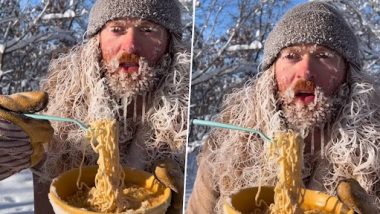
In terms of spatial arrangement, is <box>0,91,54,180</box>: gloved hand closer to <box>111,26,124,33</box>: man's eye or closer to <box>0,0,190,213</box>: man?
<box>0,0,190,213</box>: man

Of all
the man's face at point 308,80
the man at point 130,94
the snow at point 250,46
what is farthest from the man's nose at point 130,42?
the man's face at point 308,80

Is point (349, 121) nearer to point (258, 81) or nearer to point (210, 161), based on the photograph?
point (258, 81)

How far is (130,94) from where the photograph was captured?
128cm

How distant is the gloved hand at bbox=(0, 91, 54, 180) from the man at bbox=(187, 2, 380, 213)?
0.43 metres

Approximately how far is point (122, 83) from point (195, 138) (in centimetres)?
21

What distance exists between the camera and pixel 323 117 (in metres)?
1.18

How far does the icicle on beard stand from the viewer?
3.86ft

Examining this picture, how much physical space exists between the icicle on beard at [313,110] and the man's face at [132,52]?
30 cm

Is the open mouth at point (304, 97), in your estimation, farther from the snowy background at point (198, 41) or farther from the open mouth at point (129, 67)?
the open mouth at point (129, 67)

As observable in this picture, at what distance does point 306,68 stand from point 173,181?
387 mm

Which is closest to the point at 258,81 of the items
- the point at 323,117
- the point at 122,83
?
the point at 323,117

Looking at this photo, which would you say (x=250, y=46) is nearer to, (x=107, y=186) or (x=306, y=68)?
(x=306, y=68)

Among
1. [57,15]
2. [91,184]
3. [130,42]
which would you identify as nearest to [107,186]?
→ [91,184]

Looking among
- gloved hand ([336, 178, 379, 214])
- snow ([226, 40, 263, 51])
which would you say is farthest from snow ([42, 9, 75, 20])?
gloved hand ([336, 178, 379, 214])
